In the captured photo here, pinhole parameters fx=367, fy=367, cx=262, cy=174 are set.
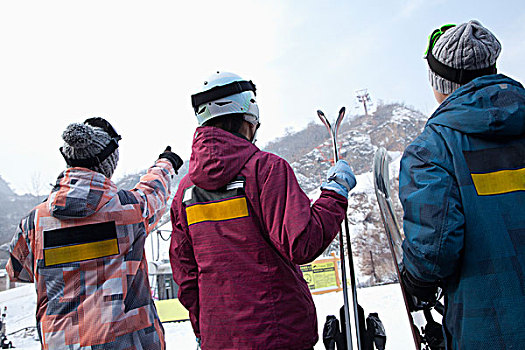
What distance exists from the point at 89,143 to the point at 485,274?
5.94 feet

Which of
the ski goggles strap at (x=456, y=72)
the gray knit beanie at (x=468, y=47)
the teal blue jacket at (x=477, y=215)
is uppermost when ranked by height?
the gray knit beanie at (x=468, y=47)

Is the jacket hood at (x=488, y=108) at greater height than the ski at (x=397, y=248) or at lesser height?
greater

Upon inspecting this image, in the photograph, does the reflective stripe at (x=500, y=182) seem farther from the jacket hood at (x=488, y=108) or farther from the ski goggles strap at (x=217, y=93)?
the ski goggles strap at (x=217, y=93)

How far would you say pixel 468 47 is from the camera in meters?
1.35

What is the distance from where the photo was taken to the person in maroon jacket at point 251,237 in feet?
4.26

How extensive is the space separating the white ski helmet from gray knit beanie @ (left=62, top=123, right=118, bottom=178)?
0.59 metres

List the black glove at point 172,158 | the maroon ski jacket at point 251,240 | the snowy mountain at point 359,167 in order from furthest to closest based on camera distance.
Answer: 1. the snowy mountain at point 359,167
2. the black glove at point 172,158
3. the maroon ski jacket at point 251,240

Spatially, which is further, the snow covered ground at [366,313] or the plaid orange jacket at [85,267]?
the snow covered ground at [366,313]

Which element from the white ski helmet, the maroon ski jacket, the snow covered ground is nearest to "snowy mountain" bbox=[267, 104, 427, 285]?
the white ski helmet

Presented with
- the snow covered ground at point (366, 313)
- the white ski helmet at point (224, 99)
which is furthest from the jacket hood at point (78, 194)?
the snow covered ground at point (366, 313)

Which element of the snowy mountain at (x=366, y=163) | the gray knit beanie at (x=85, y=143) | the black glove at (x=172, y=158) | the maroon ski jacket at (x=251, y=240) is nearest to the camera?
the maroon ski jacket at (x=251, y=240)

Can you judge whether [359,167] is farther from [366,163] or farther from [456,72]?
[456,72]

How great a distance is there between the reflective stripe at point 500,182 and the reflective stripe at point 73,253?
1606mm

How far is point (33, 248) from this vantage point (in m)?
1.78
